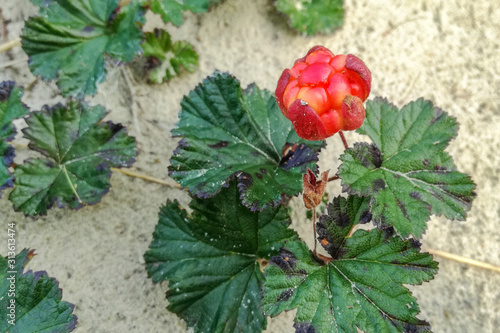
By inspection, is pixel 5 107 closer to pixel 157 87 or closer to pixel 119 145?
pixel 119 145

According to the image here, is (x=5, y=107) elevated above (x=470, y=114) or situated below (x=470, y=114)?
below

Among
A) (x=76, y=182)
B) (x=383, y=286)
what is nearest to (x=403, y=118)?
(x=383, y=286)

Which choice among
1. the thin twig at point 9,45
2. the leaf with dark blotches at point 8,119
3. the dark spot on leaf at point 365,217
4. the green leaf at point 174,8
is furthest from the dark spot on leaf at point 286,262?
the thin twig at point 9,45

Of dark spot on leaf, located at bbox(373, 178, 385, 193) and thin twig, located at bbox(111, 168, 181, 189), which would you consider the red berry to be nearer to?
dark spot on leaf, located at bbox(373, 178, 385, 193)

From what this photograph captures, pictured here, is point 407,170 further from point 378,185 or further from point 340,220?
point 340,220

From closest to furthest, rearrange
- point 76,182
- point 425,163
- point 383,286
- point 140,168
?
point 383,286, point 425,163, point 76,182, point 140,168

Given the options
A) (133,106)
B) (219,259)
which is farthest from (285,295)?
(133,106)

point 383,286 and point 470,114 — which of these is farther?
point 470,114
